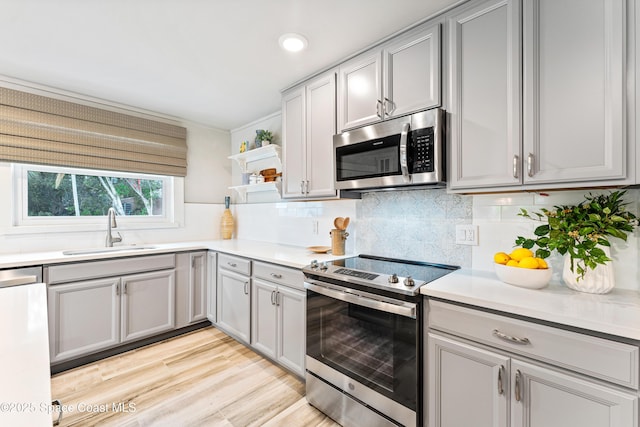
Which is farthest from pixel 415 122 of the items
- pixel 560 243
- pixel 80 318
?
pixel 80 318

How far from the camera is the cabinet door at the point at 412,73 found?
1.62 metres

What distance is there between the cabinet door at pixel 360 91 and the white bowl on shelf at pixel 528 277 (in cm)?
113

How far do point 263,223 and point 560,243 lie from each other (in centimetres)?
266

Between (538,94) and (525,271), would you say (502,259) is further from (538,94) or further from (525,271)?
(538,94)

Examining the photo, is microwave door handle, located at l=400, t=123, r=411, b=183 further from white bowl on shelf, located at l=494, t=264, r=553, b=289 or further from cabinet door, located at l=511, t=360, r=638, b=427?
cabinet door, located at l=511, t=360, r=638, b=427

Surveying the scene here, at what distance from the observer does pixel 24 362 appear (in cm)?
68

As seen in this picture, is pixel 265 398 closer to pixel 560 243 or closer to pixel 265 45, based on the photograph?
pixel 560 243

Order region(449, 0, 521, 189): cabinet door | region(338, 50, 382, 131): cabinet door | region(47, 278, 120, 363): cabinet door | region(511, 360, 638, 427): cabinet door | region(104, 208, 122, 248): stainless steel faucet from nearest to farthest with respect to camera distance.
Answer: region(511, 360, 638, 427): cabinet door → region(449, 0, 521, 189): cabinet door → region(338, 50, 382, 131): cabinet door → region(47, 278, 120, 363): cabinet door → region(104, 208, 122, 248): stainless steel faucet

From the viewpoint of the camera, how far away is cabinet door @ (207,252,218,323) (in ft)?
9.35

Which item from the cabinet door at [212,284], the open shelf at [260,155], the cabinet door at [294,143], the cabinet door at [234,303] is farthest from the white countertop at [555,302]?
the cabinet door at [212,284]

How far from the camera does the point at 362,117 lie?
194 cm

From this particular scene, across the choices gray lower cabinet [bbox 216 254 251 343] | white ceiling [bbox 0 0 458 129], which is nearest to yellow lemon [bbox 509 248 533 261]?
white ceiling [bbox 0 0 458 129]

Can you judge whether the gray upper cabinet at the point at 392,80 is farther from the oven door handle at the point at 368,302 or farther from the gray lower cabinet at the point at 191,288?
the gray lower cabinet at the point at 191,288

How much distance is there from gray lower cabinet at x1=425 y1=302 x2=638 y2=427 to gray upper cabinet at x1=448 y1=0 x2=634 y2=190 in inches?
25.6
